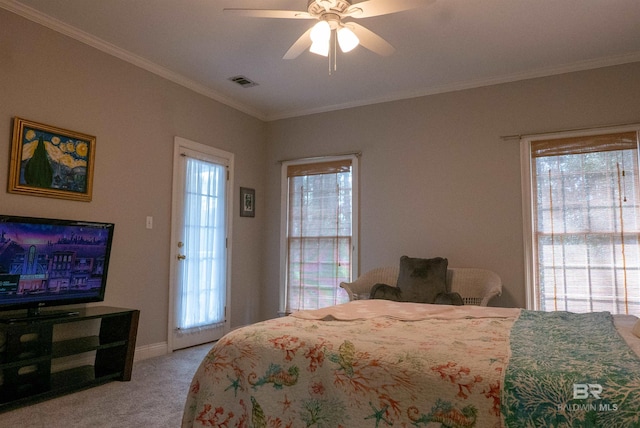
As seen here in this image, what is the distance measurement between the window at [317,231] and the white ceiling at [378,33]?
979 millimetres

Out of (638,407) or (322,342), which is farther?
(322,342)

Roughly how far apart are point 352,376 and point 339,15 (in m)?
2.11

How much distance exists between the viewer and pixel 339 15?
2.67 m

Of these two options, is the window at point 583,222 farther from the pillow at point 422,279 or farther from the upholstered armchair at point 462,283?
the pillow at point 422,279

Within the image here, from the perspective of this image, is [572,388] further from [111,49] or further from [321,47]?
[111,49]

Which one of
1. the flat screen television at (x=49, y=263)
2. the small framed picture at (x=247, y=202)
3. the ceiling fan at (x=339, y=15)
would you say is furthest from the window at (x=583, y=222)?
the flat screen television at (x=49, y=263)

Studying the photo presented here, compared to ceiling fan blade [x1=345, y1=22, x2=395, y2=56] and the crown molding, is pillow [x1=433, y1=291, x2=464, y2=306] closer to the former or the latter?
ceiling fan blade [x1=345, y1=22, x2=395, y2=56]

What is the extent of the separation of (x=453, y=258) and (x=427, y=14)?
7.71ft

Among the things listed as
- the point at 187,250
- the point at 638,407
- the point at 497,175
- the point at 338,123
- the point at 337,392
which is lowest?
the point at 337,392

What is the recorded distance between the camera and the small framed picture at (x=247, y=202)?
5199 millimetres

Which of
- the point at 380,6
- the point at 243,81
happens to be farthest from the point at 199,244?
the point at 380,6

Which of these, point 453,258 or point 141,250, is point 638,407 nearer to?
point 453,258

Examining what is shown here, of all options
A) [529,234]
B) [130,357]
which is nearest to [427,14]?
[529,234]

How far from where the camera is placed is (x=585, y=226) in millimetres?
3945
